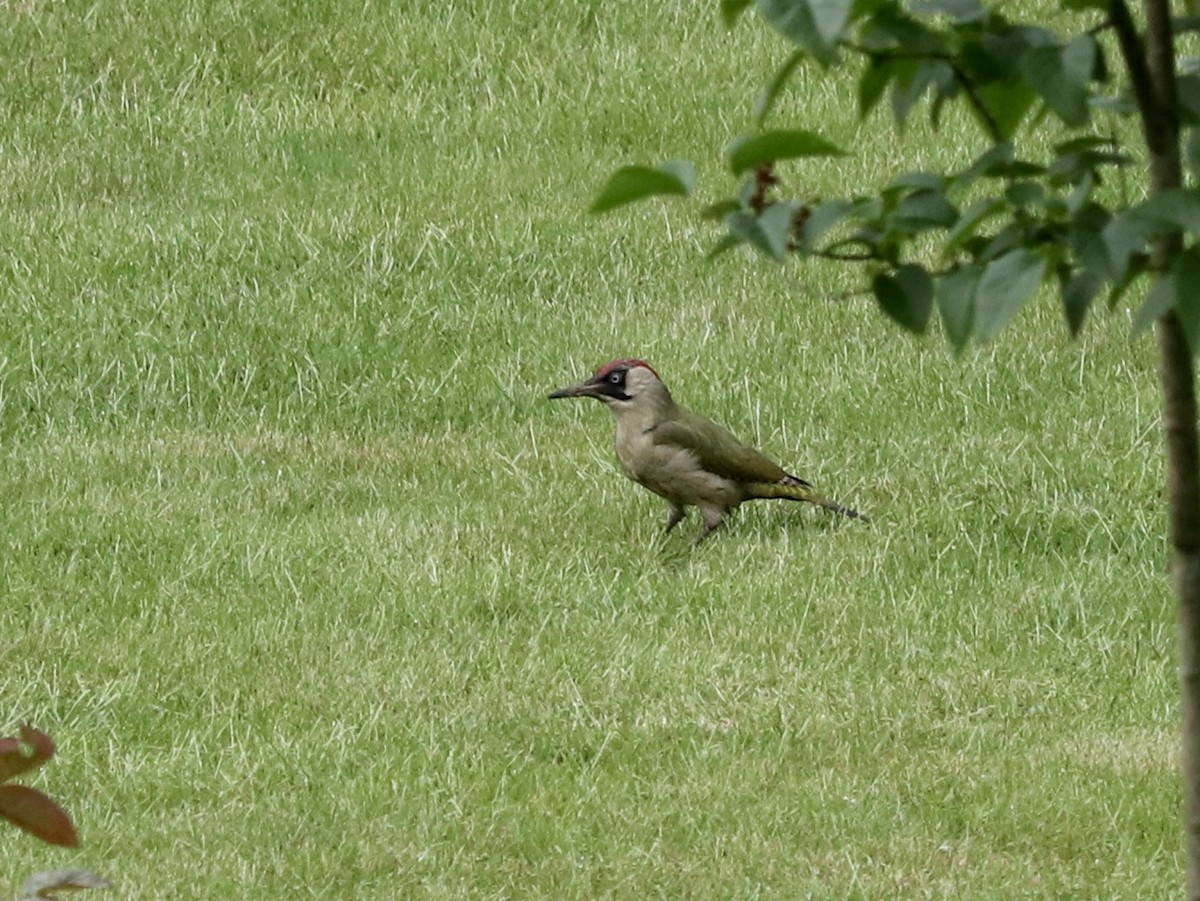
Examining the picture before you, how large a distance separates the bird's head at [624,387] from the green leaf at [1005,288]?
6.22 meters

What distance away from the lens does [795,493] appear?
815 cm

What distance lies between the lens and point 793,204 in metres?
2.18

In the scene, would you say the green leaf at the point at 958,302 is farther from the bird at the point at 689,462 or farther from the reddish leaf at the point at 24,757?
the bird at the point at 689,462

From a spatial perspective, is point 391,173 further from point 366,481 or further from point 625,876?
point 625,876

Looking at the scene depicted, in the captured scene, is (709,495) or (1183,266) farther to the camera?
(709,495)

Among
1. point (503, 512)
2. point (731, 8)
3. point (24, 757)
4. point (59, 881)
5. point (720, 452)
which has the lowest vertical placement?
point (503, 512)

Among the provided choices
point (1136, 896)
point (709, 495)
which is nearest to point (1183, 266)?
point (1136, 896)

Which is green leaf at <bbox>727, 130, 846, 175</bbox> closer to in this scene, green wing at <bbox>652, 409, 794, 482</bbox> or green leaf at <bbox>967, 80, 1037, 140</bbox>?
green leaf at <bbox>967, 80, 1037, 140</bbox>

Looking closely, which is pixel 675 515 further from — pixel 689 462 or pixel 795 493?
pixel 795 493

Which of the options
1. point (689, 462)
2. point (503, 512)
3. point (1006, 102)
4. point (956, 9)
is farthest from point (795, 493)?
point (956, 9)

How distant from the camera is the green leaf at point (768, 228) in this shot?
2057mm

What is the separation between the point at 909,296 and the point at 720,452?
5.85 m

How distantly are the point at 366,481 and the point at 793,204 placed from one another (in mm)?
6470

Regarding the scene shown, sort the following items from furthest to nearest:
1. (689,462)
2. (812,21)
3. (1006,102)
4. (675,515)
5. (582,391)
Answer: (582,391) → (675,515) → (689,462) → (1006,102) → (812,21)
